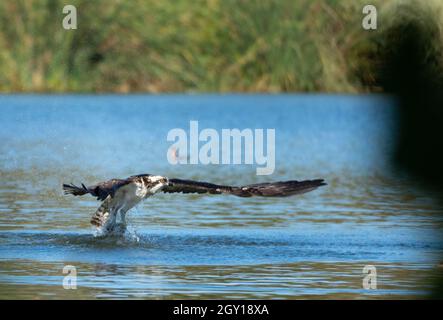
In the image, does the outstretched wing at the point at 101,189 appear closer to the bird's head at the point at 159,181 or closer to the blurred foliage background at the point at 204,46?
the bird's head at the point at 159,181

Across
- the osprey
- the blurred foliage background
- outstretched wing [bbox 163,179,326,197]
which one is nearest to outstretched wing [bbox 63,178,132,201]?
the osprey

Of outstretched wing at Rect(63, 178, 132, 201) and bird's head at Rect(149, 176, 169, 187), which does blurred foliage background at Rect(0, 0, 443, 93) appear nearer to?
bird's head at Rect(149, 176, 169, 187)

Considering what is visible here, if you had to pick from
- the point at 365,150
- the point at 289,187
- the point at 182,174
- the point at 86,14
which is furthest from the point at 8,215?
the point at 86,14

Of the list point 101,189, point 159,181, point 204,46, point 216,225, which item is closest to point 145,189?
point 159,181

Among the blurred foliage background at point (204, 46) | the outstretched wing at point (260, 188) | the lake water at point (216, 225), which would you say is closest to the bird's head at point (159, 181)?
the outstretched wing at point (260, 188)

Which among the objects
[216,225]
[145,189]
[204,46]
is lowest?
[216,225]

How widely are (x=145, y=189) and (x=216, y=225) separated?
6.90ft

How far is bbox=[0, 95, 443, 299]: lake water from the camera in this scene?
516 inches

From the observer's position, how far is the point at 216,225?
17.2m

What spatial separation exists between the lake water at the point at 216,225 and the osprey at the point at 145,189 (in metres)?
0.31

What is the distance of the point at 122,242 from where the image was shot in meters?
15.6

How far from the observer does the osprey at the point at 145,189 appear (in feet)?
A: 47.8

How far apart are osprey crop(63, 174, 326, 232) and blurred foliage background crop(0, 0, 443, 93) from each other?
2432 centimetres

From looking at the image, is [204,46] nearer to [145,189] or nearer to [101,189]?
[145,189]
